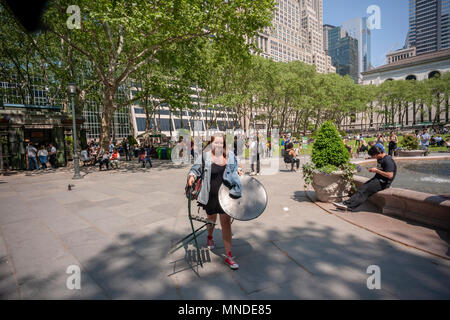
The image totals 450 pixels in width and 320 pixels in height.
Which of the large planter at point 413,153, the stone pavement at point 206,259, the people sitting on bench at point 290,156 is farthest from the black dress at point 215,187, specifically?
the large planter at point 413,153

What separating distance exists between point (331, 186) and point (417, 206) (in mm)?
1863

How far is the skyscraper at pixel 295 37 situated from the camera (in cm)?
12556

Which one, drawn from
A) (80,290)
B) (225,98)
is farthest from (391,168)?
(225,98)

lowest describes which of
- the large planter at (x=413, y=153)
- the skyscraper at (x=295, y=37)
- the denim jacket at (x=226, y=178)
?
the large planter at (x=413, y=153)

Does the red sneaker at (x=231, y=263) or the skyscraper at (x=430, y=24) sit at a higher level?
the skyscraper at (x=430, y=24)

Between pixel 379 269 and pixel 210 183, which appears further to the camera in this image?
→ pixel 210 183

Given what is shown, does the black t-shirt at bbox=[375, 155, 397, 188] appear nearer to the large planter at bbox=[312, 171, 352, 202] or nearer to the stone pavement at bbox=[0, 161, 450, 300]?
the large planter at bbox=[312, 171, 352, 202]

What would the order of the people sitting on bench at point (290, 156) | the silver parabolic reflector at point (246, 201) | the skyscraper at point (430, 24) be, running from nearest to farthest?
the silver parabolic reflector at point (246, 201)
the people sitting on bench at point (290, 156)
the skyscraper at point (430, 24)

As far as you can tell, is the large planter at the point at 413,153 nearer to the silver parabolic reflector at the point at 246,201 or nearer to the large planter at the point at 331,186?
the large planter at the point at 331,186

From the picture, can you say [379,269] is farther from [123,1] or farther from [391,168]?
[123,1]

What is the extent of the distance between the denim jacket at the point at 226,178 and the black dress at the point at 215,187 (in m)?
0.07

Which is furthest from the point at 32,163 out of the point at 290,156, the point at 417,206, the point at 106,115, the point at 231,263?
the point at 417,206

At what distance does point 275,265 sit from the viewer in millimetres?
3484

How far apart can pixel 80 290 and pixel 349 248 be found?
3805mm
